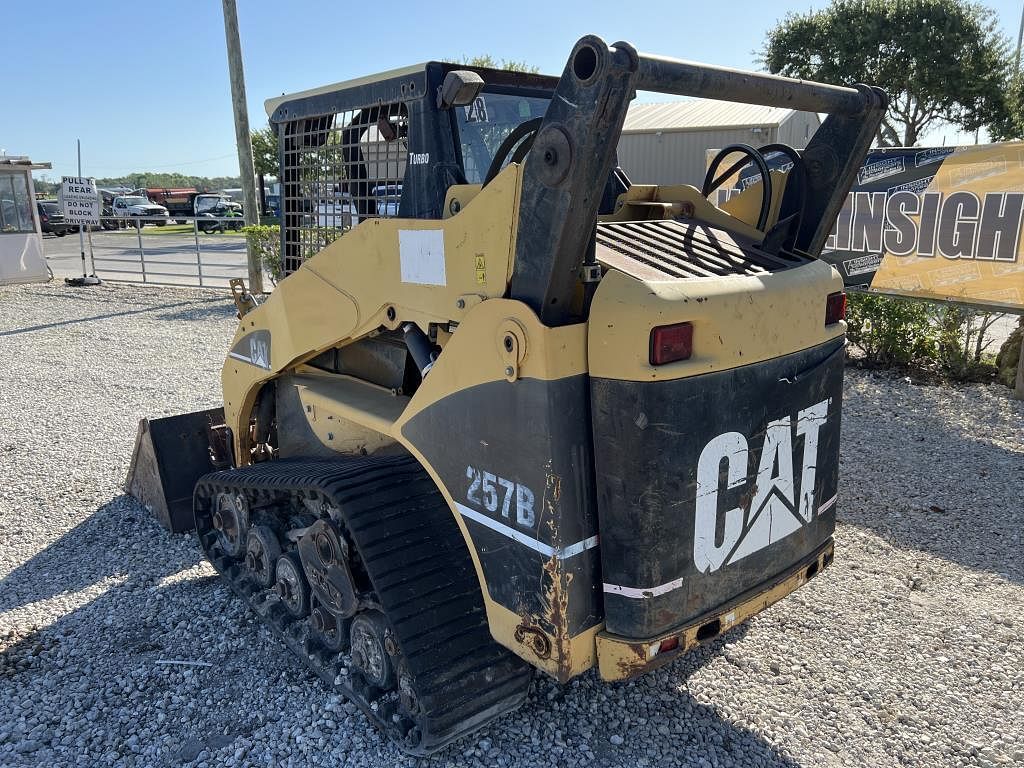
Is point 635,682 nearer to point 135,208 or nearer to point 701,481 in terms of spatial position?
point 701,481

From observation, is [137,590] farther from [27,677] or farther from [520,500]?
[520,500]

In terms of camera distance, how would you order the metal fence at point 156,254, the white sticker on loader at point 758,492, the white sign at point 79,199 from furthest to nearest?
1. the metal fence at point 156,254
2. the white sign at point 79,199
3. the white sticker on loader at point 758,492

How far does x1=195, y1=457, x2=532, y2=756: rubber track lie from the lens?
2820mm

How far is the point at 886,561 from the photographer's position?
4535 mm

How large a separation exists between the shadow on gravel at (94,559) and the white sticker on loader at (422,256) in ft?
8.66

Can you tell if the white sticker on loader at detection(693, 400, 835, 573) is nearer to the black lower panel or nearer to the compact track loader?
the compact track loader

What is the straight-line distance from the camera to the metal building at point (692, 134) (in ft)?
72.6

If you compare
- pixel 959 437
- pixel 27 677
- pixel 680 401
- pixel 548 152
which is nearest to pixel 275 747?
pixel 27 677

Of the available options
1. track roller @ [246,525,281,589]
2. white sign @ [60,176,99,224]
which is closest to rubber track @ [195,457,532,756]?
track roller @ [246,525,281,589]

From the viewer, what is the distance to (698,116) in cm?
2442

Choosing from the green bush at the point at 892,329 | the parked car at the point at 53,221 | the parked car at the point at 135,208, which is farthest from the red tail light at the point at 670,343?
the parked car at the point at 135,208

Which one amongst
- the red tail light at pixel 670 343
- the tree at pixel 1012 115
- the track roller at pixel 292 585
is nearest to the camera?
the red tail light at pixel 670 343

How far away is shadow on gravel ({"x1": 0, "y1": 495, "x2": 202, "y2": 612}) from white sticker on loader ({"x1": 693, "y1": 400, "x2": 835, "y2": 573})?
3.28 m

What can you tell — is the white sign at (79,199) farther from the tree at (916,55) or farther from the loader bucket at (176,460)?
the tree at (916,55)
